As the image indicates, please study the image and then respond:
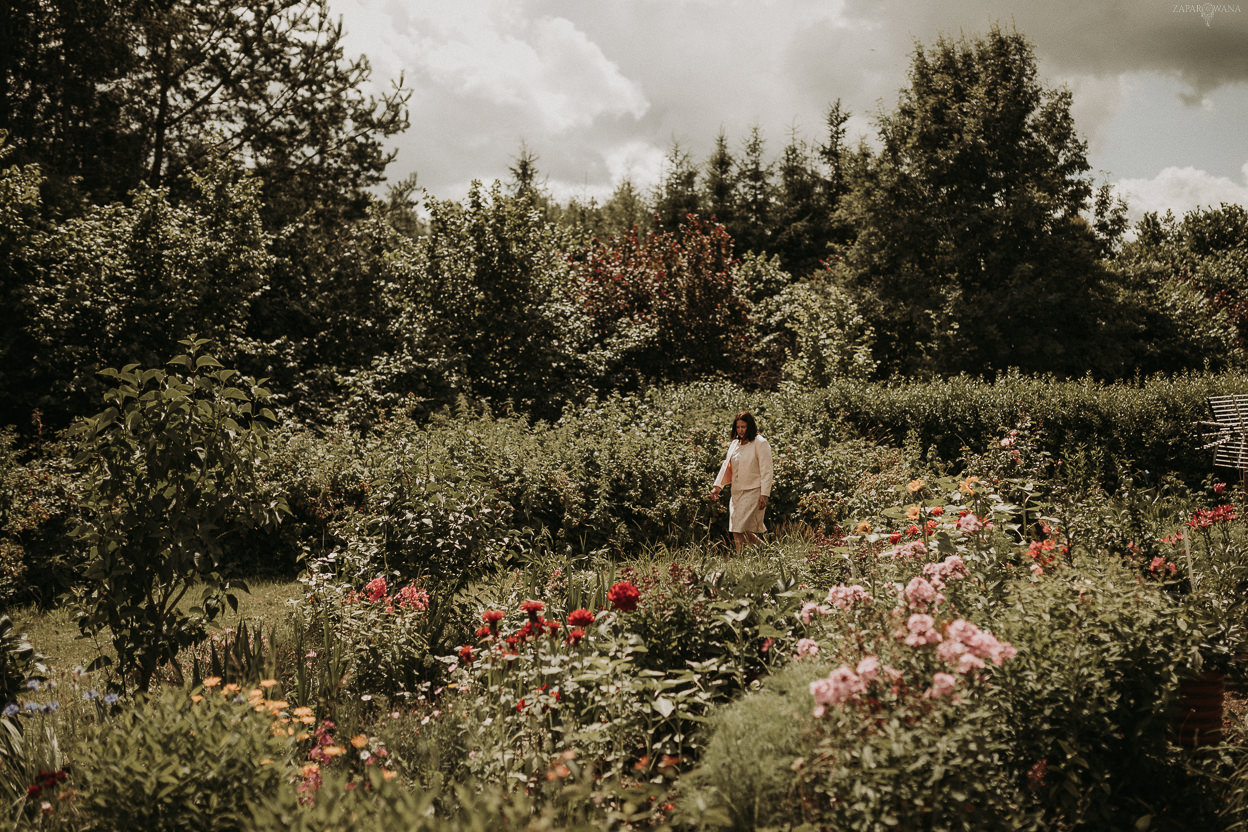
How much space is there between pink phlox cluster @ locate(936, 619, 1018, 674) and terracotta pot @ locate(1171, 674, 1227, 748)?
4.04ft

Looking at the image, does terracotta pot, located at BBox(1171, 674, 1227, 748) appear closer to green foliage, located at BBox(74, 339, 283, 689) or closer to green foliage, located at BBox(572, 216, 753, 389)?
green foliage, located at BBox(74, 339, 283, 689)

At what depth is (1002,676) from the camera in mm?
2545

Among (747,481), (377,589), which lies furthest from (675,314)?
(377,589)

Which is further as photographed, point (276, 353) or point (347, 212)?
point (347, 212)

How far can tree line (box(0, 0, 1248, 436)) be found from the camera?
442 inches

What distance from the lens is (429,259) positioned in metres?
14.2

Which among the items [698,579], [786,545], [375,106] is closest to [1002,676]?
[698,579]

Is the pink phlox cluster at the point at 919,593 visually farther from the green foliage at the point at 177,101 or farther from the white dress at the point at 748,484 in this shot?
the green foliage at the point at 177,101

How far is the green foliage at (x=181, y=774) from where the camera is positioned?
7.43 feet

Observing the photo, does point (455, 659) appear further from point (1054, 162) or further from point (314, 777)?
point (1054, 162)

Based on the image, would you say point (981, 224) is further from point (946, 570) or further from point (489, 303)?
point (946, 570)

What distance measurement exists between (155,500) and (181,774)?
1.82m

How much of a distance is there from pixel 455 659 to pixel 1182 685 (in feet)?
10.4

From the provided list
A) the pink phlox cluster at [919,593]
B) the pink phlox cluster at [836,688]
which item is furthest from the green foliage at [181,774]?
the pink phlox cluster at [919,593]
